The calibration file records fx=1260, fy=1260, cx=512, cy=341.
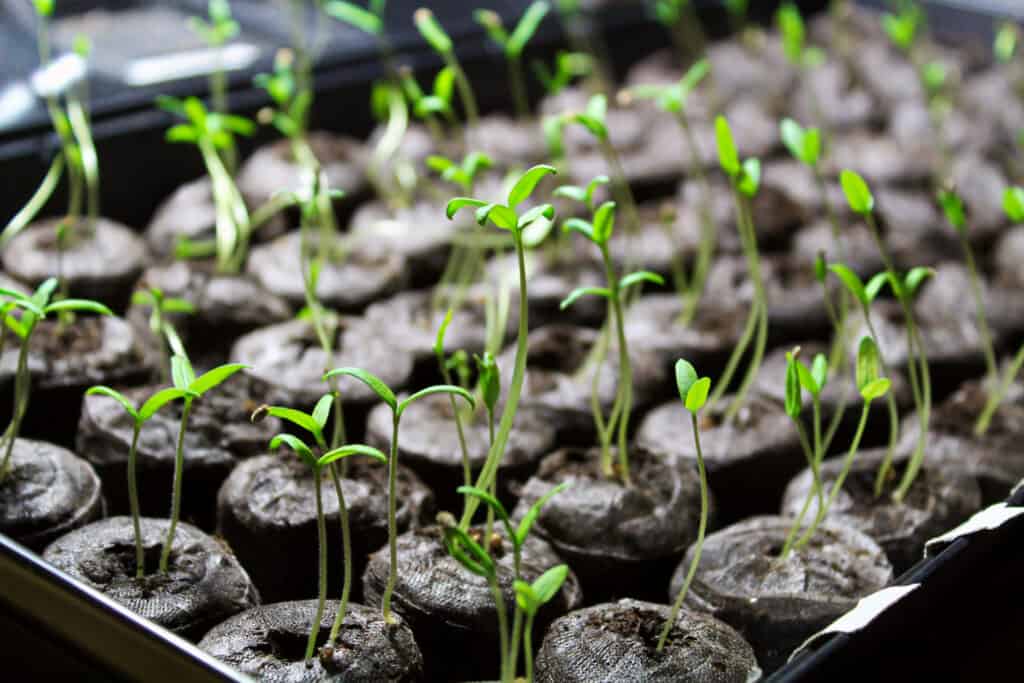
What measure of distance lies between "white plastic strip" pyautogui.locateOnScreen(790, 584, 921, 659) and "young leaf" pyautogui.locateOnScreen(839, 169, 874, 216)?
1.40ft

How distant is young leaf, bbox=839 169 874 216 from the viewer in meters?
1.24

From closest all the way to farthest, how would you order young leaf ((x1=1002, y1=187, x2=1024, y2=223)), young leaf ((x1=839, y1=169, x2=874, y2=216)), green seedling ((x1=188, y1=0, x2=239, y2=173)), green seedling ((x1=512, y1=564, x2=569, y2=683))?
1. green seedling ((x1=512, y1=564, x2=569, y2=683))
2. young leaf ((x1=839, y1=169, x2=874, y2=216))
3. young leaf ((x1=1002, y1=187, x2=1024, y2=223))
4. green seedling ((x1=188, y1=0, x2=239, y2=173))

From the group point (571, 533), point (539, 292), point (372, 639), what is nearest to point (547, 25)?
point (539, 292)

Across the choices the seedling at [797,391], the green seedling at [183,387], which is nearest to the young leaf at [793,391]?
the seedling at [797,391]

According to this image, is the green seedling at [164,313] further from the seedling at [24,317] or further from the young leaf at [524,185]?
the young leaf at [524,185]

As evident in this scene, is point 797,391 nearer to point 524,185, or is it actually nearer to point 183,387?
point 524,185

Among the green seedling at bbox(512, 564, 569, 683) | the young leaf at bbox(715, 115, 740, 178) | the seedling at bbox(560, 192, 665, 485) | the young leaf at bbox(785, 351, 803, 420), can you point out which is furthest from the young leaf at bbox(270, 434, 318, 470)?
the young leaf at bbox(715, 115, 740, 178)

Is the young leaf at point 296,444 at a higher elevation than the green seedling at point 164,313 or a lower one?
higher

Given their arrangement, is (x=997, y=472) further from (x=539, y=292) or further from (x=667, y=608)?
(x=539, y=292)

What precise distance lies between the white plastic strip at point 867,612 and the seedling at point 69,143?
108 centimetres

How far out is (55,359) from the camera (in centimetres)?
145

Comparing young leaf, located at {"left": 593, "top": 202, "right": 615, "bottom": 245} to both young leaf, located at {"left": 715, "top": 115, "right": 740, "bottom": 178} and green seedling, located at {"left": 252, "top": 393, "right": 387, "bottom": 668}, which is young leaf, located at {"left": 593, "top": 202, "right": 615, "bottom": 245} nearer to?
young leaf, located at {"left": 715, "top": 115, "right": 740, "bottom": 178}

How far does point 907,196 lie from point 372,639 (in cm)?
155

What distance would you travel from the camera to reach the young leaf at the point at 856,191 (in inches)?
48.8
